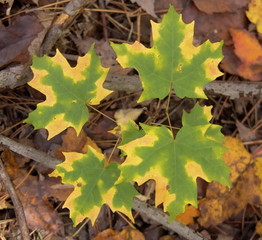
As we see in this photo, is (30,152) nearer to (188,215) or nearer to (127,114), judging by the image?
(127,114)

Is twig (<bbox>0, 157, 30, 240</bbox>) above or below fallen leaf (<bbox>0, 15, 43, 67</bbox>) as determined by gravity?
below

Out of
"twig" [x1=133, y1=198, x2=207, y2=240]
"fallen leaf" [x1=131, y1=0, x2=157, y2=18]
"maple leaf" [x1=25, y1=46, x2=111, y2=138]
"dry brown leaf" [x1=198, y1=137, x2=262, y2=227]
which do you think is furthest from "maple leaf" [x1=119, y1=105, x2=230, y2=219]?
"fallen leaf" [x1=131, y1=0, x2=157, y2=18]

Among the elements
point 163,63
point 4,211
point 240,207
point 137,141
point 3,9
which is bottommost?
point 240,207

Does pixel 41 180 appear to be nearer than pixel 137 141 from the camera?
No

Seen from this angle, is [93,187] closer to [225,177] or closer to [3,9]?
[225,177]

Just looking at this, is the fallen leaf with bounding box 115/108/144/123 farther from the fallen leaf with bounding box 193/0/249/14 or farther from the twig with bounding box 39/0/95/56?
the fallen leaf with bounding box 193/0/249/14

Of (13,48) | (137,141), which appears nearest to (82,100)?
(137,141)

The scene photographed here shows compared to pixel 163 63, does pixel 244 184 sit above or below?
below
